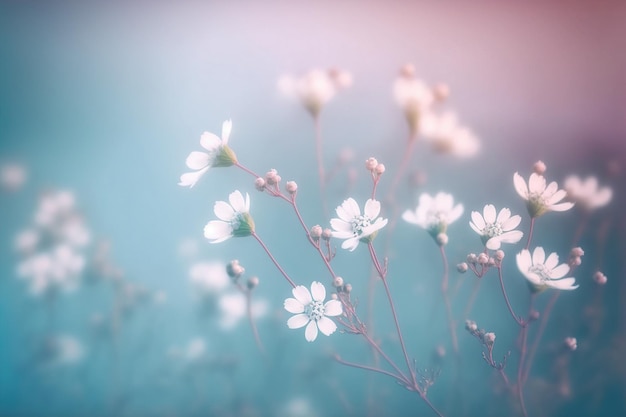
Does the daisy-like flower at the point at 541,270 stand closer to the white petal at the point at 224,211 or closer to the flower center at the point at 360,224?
the flower center at the point at 360,224

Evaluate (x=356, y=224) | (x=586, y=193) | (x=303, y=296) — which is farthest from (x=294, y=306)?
(x=586, y=193)

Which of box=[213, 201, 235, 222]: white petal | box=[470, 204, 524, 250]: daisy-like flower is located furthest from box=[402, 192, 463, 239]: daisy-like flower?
box=[213, 201, 235, 222]: white petal

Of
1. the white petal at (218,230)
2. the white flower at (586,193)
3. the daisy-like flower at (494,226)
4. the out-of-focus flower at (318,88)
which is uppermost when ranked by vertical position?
the out-of-focus flower at (318,88)

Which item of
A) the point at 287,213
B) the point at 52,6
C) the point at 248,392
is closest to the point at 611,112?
the point at 287,213

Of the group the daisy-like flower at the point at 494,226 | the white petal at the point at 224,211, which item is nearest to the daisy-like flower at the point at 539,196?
the daisy-like flower at the point at 494,226

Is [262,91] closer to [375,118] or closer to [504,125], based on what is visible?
[375,118]

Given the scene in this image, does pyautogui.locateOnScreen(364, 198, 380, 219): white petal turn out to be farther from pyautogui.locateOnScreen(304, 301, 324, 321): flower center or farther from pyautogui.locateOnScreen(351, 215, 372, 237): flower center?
pyautogui.locateOnScreen(304, 301, 324, 321): flower center
